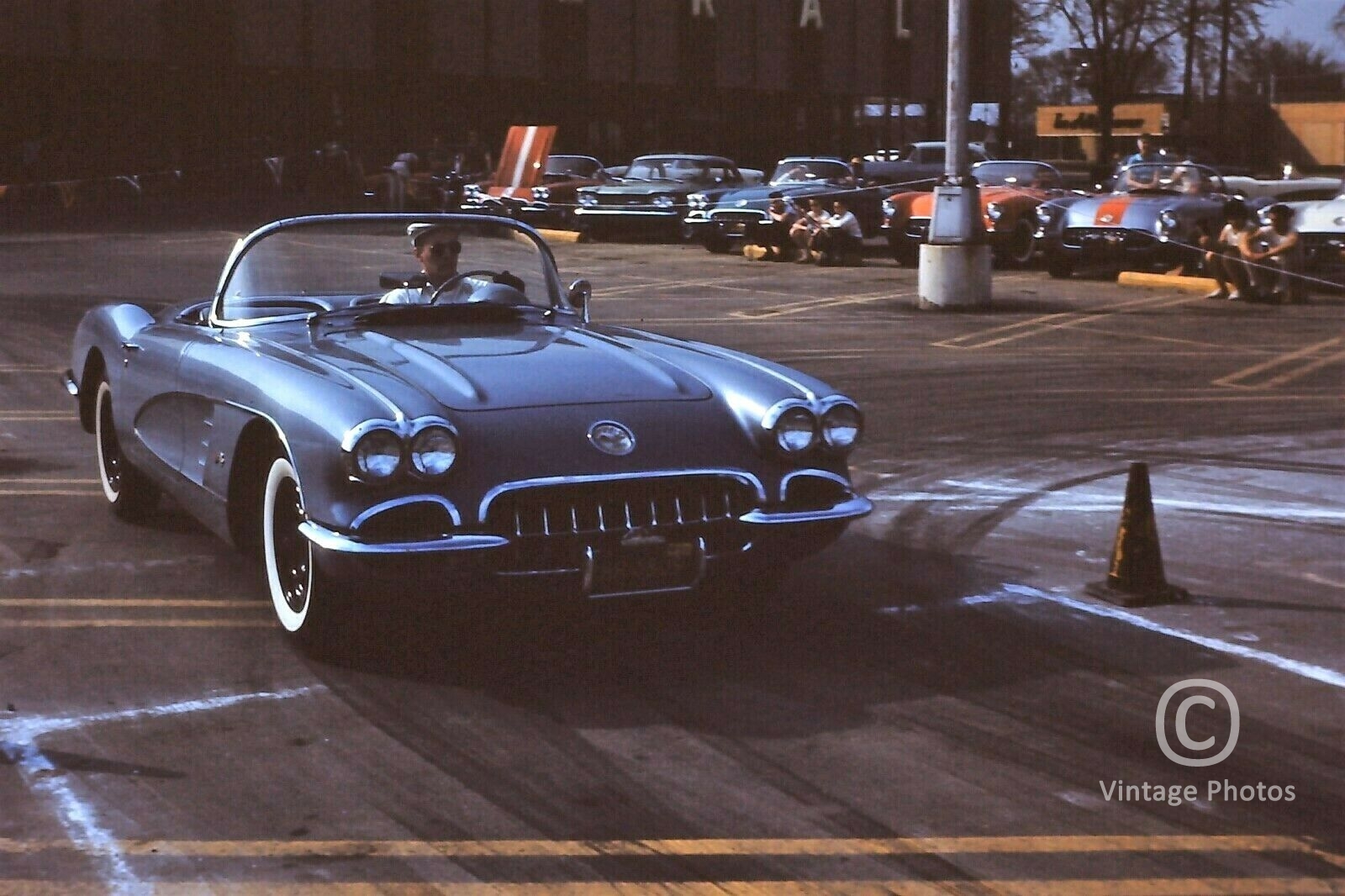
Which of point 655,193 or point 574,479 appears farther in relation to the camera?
point 655,193

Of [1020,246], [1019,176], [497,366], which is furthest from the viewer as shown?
[1019,176]

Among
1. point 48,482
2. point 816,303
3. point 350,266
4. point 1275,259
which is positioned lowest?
point 48,482

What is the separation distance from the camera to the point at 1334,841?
14.0 feet

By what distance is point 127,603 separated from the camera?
666 cm

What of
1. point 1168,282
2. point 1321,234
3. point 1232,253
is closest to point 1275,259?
point 1232,253

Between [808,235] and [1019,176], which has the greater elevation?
[1019,176]

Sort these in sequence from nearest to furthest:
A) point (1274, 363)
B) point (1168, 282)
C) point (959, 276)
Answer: point (1274, 363)
point (959, 276)
point (1168, 282)

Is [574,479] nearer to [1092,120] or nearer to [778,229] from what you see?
[778,229]

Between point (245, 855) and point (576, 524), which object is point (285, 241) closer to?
point (576, 524)

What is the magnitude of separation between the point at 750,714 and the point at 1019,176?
21.1 metres

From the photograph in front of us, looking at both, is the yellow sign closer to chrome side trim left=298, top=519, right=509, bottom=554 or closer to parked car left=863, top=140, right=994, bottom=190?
parked car left=863, top=140, right=994, bottom=190

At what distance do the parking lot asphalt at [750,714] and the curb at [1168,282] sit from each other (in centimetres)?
1112

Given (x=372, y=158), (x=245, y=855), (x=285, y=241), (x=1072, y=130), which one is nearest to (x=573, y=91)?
(x=372, y=158)

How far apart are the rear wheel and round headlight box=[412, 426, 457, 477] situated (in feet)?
9.15
